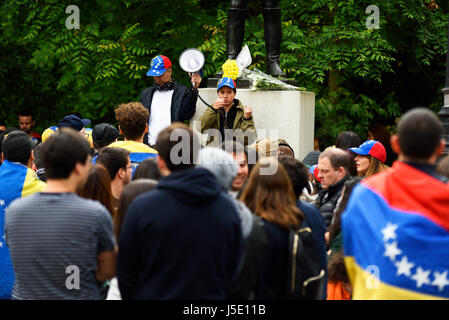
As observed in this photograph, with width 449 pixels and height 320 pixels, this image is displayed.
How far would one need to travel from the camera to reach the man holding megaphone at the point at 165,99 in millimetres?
7332

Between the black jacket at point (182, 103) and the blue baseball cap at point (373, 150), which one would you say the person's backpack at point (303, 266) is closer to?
the blue baseball cap at point (373, 150)

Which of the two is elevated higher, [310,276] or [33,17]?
[33,17]

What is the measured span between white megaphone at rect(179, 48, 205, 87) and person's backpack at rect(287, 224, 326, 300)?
3.38 meters

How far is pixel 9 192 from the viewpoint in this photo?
16.3 ft

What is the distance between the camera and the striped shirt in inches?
133

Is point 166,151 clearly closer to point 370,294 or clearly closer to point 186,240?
point 186,240

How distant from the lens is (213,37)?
1173 cm

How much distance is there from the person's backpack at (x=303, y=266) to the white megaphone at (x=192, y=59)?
133 inches

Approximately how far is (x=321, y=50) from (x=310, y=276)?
8383mm

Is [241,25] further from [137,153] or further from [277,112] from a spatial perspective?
[137,153]

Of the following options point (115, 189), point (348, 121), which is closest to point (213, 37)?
point (348, 121)

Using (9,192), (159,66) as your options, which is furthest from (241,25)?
(9,192)

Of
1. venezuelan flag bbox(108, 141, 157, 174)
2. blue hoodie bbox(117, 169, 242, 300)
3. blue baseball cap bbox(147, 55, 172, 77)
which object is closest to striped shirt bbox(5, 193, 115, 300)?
blue hoodie bbox(117, 169, 242, 300)

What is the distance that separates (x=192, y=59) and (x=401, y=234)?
4.15m
